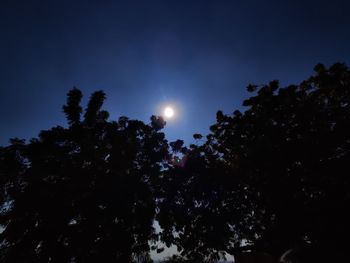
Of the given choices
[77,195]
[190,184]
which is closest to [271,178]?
[190,184]

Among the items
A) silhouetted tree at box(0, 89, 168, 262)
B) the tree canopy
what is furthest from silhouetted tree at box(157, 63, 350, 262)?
silhouetted tree at box(0, 89, 168, 262)

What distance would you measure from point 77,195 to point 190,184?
355 inches

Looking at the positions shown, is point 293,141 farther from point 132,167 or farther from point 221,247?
point 132,167

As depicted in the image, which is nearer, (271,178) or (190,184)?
(271,178)

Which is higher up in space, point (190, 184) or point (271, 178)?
point (190, 184)

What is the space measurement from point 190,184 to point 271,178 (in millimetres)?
6725

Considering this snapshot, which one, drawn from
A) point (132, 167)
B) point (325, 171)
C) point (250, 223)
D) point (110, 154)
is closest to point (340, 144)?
point (325, 171)

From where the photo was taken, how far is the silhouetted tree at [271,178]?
1573cm

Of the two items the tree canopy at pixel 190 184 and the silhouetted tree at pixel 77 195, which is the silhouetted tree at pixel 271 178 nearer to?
the tree canopy at pixel 190 184

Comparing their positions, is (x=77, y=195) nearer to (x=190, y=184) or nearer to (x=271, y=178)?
(x=190, y=184)

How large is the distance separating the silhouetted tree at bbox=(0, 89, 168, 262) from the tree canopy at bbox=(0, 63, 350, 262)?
75 mm

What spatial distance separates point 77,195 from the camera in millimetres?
17500

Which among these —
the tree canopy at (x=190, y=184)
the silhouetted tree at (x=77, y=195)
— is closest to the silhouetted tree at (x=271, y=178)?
the tree canopy at (x=190, y=184)

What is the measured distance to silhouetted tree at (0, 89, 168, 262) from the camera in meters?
16.5
